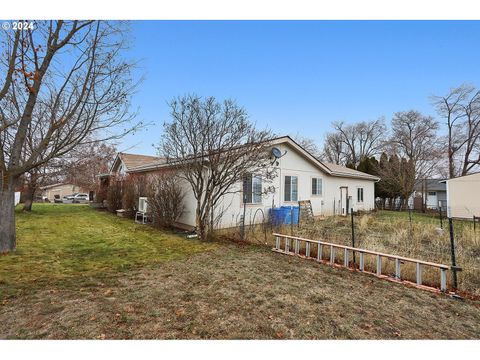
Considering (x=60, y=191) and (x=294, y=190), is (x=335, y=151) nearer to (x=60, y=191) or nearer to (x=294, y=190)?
(x=294, y=190)

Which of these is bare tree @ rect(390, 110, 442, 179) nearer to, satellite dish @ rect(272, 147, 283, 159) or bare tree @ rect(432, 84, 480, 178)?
bare tree @ rect(432, 84, 480, 178)

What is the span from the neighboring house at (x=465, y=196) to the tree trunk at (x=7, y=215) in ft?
75.8

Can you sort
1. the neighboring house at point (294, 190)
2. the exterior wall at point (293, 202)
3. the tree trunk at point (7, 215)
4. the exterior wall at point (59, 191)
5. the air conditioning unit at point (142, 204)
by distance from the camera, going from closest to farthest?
the tree trunk at point (7, 215), the exterior wall at point (293, 202), the neighboring house at point (294, 190), the air conditioning unit at point (142, 204), the exterior wall at point (59, 191)

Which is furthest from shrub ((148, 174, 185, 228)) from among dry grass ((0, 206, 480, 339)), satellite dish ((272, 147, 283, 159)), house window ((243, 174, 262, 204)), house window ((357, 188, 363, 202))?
house window ((357, 188, 363, 202))

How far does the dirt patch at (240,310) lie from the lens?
2688 millimetres

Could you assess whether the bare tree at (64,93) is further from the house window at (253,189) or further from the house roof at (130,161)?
the house roof at (130,161)

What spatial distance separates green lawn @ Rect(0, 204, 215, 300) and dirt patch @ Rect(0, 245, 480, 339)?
55 cm

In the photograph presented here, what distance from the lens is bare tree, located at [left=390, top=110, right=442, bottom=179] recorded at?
1027 inches

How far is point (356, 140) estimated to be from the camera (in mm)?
38531

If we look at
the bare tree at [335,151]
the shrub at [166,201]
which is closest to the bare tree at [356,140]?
the bare tree at [335,151]
